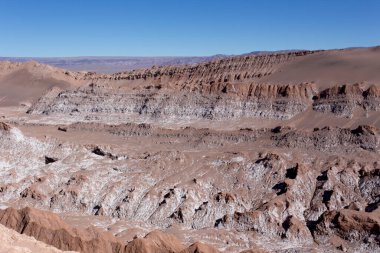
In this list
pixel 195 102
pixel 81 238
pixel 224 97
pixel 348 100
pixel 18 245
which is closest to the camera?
→ pixel 18 245

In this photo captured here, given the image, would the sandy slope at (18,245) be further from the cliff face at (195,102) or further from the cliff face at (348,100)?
the cliff face at (195,102)

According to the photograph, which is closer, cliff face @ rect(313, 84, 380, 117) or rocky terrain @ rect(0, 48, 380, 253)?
rocky terrain @ rect(0, 48, 380, 253)

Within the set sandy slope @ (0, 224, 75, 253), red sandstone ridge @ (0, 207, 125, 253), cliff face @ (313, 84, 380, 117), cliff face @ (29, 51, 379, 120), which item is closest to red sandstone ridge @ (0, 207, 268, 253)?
red sandstone ridge @ (0, 207, 125, 253)

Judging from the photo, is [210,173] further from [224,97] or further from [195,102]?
[195,102]

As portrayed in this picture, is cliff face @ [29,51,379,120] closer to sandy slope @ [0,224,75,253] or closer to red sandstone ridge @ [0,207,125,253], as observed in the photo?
red sandstone ridge @ [0,207,125,253]

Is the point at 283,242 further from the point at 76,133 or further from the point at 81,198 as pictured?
the point at 76,133

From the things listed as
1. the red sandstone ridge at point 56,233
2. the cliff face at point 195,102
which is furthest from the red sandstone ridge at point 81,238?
the cliff face at point 195,102

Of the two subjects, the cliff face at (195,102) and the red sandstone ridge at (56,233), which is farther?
the cliff face at (195,102)

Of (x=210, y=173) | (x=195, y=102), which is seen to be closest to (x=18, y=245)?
(x=210, y=173)

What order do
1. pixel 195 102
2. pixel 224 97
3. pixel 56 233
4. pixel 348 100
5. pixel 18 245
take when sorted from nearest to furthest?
pixel 18 245 < pixel 56 233 < pixel 348 100 < pixel 224 97 < pixel 195 102
